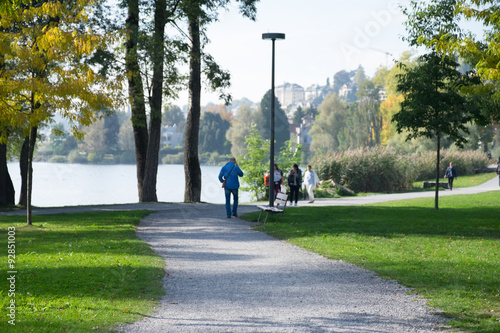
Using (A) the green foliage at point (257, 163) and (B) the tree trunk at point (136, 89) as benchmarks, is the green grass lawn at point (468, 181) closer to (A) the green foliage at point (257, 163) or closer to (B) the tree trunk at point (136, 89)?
(A) the green foliage at point (257, 163)

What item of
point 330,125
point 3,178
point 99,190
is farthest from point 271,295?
point 330,125

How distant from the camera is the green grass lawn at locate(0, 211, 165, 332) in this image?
6090 mm

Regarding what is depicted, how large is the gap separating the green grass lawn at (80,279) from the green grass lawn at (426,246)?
3629mm

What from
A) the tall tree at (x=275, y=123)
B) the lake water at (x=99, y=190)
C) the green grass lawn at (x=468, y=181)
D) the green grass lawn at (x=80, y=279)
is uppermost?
the tall tree at (x=275, y=123)

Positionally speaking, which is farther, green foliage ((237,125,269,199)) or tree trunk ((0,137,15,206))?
green foliage ((237,125,269,199))

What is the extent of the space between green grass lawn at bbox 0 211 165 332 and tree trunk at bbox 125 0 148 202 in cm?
782

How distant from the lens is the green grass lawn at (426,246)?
714 cm

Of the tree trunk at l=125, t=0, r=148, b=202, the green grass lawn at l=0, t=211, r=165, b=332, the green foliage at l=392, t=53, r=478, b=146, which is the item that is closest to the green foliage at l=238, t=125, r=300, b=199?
the tree trunk at l=125, t=0, r=148, b=202

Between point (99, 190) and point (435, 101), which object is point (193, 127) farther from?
point (99, 190)

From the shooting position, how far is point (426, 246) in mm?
11633

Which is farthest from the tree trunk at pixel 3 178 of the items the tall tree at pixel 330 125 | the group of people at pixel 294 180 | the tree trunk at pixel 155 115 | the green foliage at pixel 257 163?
the tall tree at pixel 330 125

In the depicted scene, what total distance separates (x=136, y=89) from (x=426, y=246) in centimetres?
1497

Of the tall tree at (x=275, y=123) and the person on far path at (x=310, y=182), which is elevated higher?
the tall tree at (x=275, y=123)

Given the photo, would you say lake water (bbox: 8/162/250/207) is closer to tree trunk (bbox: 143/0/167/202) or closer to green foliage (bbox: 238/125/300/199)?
green foliage (bbox: 238/125/300/199)
